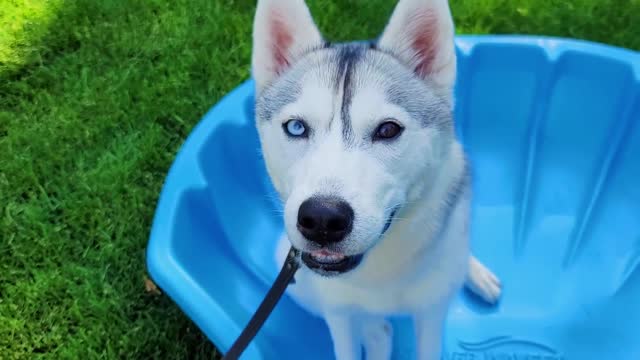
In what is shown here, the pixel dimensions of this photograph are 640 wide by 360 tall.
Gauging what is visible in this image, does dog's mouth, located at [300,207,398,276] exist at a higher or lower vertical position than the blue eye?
lower

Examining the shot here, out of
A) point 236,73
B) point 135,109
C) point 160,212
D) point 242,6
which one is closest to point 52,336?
point 160,212

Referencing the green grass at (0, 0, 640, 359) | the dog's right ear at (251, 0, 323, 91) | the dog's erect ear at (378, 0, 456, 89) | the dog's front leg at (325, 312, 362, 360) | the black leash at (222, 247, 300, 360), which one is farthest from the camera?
the green grass at (0, 0, 640, 359)

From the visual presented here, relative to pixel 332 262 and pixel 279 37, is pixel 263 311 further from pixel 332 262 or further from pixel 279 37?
pixel 279 37

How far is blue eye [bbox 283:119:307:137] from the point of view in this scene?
171cm

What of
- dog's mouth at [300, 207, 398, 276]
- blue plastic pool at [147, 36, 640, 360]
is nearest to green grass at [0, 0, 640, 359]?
blue plastic pool at [147, 36, 640, 360]

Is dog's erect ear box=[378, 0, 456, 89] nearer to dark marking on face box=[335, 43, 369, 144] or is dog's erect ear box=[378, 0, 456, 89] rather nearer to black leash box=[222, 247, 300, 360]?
A: dark marking on face box=[335, 43, 369, 144]

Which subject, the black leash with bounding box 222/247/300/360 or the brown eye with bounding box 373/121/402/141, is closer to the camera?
the brown eye with bounding box 373/121/402/141

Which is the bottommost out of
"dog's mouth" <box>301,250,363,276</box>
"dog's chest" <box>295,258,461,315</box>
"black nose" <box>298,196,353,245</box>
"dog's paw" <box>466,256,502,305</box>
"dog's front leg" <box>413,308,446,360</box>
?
"dog's paw" <box>466,256,502,305</box>

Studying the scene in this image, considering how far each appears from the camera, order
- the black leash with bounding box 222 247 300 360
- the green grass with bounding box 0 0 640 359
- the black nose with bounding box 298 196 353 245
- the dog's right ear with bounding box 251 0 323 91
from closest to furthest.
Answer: the black nose with bounding box 298 196 353 245, the dog's right ear with bounding box 251 0 323 91, the black leash with bounding box 222 247 300 360, the green grass with bounding box 0 0 640 359

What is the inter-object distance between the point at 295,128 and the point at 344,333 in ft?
2.44

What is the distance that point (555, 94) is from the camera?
3.06m

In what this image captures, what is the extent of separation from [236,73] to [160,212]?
1050 millimetres

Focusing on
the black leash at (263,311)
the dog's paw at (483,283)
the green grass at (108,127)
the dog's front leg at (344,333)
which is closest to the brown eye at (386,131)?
the black leash at (263,311)

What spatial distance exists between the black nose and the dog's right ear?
495mm
